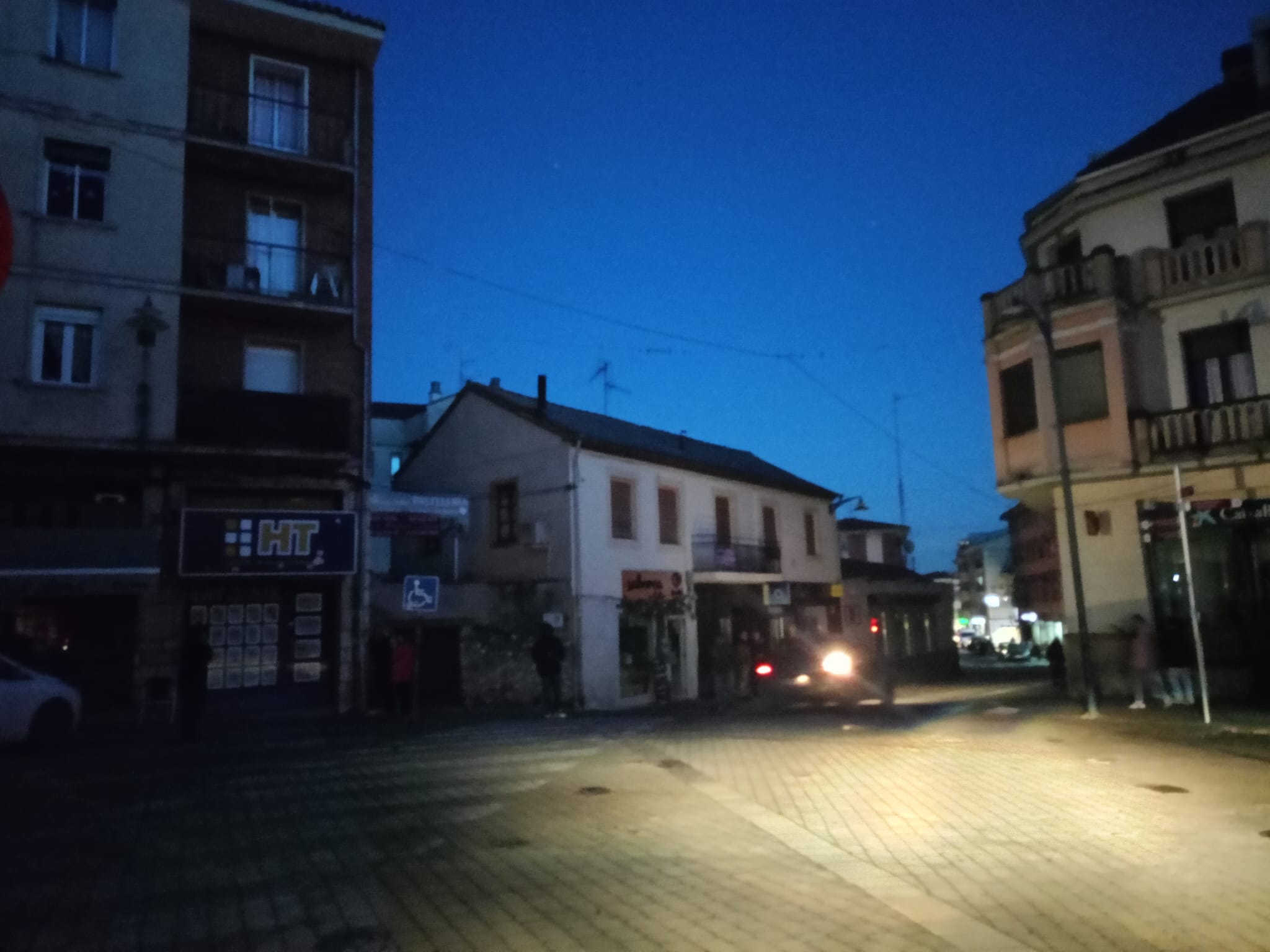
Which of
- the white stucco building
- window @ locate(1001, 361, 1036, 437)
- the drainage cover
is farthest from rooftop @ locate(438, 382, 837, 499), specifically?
the drainage cover

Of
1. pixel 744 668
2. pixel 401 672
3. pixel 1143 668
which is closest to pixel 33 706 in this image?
pixel 401 672

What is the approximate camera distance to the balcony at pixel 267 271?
1872 cm

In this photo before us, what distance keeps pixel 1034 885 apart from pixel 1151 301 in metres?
17.1

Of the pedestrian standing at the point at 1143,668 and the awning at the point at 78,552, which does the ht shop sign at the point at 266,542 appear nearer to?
the awning at the point at 78,552

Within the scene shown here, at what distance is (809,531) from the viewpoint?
3641 cm

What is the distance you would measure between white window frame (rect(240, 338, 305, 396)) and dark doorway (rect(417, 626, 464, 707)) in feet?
22.9

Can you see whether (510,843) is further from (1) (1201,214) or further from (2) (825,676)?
(1) (1201,214)

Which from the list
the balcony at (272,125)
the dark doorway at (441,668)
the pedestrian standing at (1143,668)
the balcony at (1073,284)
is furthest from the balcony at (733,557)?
the balcony at (272,125)

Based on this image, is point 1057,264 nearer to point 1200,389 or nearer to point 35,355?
point 1200,389

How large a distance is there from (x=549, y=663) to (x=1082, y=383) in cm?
1300

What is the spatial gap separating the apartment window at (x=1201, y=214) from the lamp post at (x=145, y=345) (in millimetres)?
20799

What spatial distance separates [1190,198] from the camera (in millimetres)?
20219

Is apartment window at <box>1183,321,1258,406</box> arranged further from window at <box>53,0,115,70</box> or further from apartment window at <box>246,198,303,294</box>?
window at <box>53,0,115,70</box>

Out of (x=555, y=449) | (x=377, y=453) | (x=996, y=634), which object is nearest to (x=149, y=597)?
(x=555, y=449)
